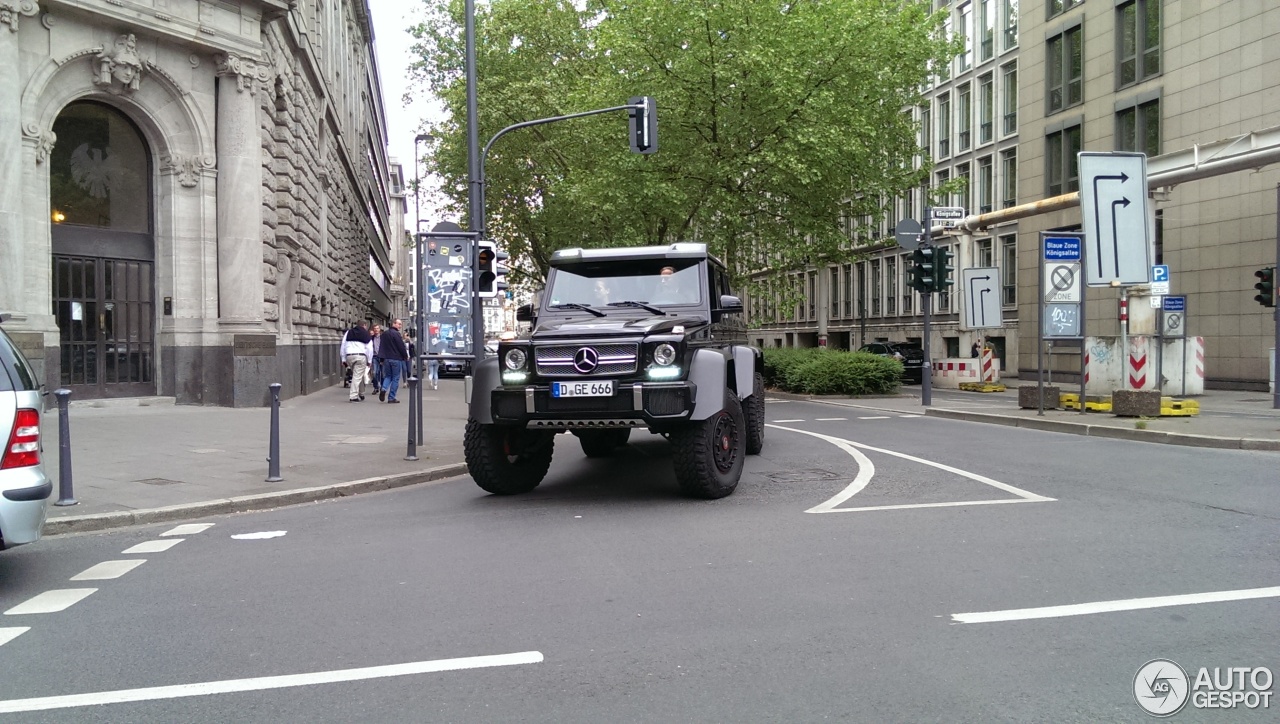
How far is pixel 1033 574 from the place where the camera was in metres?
5.50

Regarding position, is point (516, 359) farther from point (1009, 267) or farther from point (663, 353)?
point (1009, 267)

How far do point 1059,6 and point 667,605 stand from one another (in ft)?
115

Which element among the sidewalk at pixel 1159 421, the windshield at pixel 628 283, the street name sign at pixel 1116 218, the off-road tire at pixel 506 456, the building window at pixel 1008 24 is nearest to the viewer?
the off-road tire at pixel 506 456

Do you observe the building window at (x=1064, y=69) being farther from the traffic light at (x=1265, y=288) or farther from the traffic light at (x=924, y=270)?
the traffic light at (x=924, y=270)

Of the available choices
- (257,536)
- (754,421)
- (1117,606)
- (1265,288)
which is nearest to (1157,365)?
(1265,288)

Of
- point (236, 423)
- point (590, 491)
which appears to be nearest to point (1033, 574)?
point (590, 491)

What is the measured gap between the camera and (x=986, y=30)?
139 ft

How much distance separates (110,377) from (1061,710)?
1842cm

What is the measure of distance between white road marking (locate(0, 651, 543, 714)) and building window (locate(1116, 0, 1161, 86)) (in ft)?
101

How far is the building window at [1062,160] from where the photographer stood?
108 feet

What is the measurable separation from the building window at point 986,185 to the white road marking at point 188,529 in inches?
1558

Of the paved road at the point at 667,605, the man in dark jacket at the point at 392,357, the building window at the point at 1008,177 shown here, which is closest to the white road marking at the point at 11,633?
the paved road at the point at 667,605

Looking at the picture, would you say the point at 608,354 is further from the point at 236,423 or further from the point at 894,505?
the point at 236,423

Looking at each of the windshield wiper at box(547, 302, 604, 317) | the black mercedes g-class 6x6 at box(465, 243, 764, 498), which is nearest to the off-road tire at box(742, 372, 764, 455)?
the black mercedes g-class 6x6 at box(465, 243, 764, 498)
